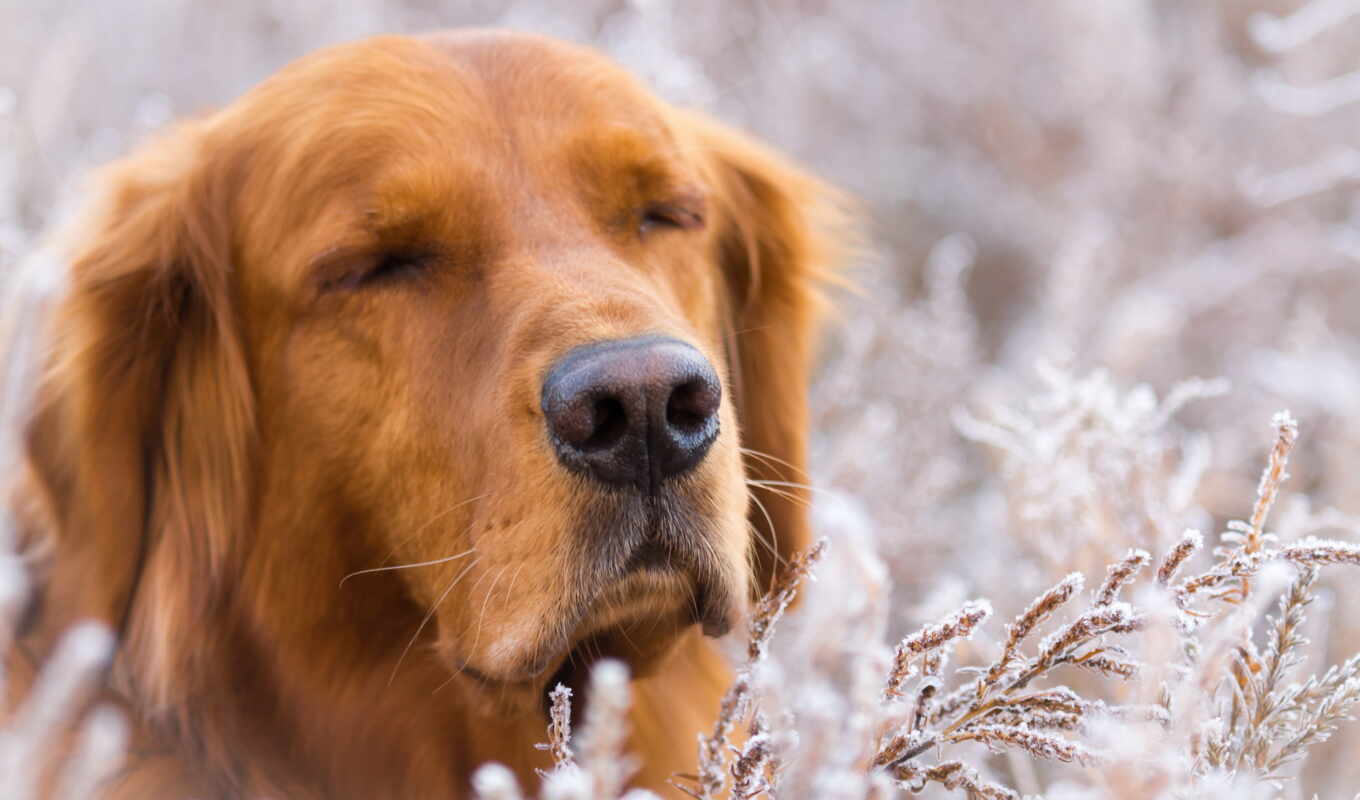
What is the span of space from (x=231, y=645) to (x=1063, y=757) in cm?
160

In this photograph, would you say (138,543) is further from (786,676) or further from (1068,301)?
(1068,301)

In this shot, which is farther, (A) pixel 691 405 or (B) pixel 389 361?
(B) pixel 389 361

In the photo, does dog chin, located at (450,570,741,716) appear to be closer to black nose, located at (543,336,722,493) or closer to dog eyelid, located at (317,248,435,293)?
black nose, located at (543,336,722,493)

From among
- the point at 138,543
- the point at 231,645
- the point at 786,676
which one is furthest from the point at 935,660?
the point at 138,543

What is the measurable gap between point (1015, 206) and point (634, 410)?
17.4ft

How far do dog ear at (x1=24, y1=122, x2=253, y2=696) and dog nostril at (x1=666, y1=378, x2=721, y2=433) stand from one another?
100 cm

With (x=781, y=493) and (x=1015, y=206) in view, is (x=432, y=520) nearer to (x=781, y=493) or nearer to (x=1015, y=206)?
(x=781, y=493)

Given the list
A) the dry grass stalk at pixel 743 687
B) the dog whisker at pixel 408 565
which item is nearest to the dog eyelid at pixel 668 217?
the dog whisker at pixel 408 565

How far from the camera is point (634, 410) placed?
5.94ft

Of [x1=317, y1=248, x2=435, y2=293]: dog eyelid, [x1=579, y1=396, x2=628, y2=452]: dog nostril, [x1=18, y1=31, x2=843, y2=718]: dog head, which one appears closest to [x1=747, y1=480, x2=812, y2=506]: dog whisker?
[x1=18, y1=31, x2=843, y2=718]: dog head

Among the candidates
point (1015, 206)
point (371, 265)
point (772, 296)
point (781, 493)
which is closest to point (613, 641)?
point (781, 493)

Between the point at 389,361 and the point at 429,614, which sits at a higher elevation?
the point at 389,361

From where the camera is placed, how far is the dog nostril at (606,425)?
1.84 m

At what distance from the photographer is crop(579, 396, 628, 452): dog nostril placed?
1.84 meters
